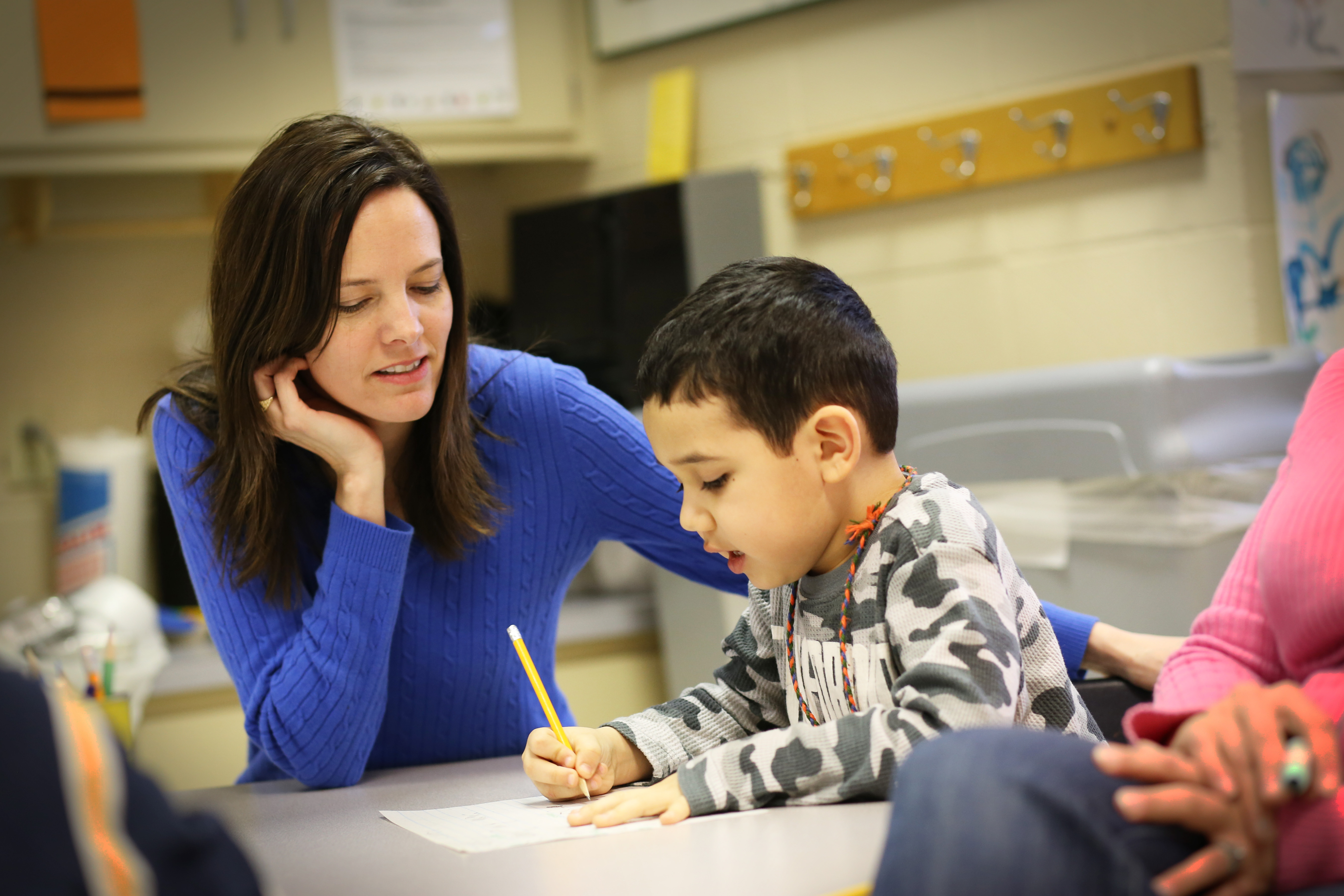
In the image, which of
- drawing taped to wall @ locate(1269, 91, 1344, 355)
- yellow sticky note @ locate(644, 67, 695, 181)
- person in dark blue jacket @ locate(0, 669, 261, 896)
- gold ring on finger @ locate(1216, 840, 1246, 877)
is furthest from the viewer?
yellow sticky note @ locate(644, 67, 695, 181)

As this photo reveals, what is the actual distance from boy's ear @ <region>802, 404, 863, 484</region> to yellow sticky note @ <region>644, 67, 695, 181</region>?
161 cm

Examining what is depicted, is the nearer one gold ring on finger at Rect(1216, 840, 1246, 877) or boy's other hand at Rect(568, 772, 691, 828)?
gold ring on finger at Rect(1216, 840, 1246, 877)

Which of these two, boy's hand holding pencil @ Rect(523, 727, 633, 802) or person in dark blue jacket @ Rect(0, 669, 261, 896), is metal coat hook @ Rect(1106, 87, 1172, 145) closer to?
boy's hand holding pencil @ Rect(523, 727, 633, 802)

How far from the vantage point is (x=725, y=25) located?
2330 millimetres

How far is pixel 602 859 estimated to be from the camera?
691mm

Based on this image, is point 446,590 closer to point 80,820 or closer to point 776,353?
point 776,353

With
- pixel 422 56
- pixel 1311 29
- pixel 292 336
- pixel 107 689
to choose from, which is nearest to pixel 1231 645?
pixel 292 336

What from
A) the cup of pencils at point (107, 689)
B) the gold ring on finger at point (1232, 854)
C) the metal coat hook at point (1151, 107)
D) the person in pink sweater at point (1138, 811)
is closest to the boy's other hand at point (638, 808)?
the person in pink sweater at point (1138, 811)

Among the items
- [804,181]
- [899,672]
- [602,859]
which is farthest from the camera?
[804,181]

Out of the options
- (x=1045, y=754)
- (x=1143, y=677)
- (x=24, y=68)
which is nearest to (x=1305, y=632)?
(x=1143, y=677)

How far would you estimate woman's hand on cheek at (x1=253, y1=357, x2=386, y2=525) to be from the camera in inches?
43.6

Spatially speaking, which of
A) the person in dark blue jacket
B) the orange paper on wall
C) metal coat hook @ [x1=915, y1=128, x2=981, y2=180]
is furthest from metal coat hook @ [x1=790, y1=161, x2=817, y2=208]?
the person in dark blue jacket

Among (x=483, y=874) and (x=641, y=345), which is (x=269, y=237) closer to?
(x=483, y=874)

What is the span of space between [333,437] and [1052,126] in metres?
1.37
